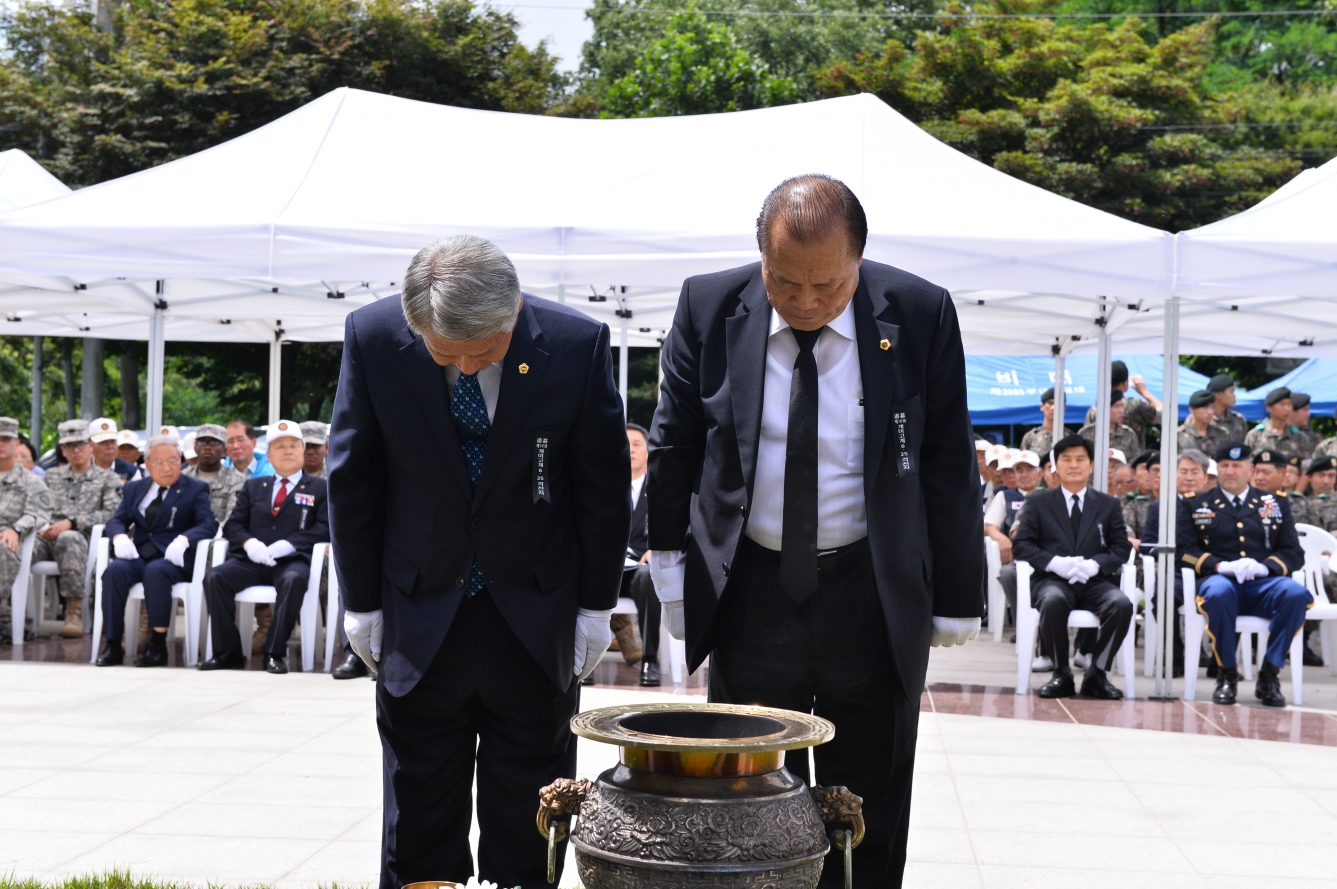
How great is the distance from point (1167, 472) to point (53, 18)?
69.2 ft

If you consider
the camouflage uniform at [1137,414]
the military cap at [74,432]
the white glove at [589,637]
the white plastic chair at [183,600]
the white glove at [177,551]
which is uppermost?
the camouflage uniform at [1137,414]

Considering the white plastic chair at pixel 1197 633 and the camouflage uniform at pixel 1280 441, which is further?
the camouflage uniform at pixel 1280 441

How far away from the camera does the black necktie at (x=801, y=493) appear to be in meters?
2.83

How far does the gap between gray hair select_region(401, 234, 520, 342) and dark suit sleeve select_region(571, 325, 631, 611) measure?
0.36 m

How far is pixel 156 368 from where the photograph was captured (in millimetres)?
9984

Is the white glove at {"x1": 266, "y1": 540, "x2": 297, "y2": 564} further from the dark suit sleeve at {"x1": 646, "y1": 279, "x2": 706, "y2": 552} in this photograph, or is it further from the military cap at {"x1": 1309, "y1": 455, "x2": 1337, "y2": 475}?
the military cap at {"x1": 1309, "y1": 455, "x2": 1337, "y2": 475}

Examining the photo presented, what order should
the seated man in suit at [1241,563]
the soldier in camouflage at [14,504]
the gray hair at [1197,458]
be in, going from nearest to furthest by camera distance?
the seated man in suit at [1241,563], the soldier in camouflage at [14,504], the gray hair at [1197,458]

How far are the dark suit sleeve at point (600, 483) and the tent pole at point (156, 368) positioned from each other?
7627 mm

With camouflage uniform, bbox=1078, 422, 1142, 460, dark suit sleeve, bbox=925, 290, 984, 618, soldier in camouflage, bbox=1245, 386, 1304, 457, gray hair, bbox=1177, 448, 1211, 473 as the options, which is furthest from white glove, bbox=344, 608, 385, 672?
soldier in camouflage, bbox=1245, 386, 1304, 457

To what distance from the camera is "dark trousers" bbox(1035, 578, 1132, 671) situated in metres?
7.71

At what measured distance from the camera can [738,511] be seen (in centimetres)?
288

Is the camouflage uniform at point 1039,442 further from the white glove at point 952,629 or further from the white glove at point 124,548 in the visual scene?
the white glove at point 952,629

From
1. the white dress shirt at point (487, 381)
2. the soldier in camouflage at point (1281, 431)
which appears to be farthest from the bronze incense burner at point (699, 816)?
the soldier in camouflage at point (1281, 431)

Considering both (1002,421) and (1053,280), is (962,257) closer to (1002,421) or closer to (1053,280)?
(1053,280)
